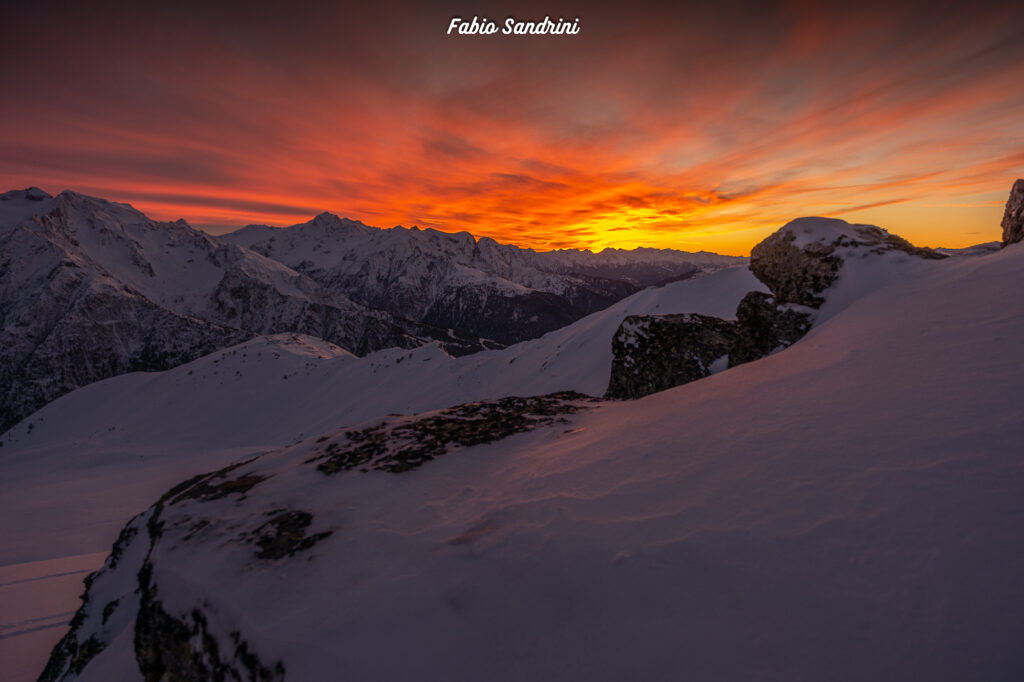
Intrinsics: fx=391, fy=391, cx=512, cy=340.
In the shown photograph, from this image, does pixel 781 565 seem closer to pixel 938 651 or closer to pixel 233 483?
pixel 938 651

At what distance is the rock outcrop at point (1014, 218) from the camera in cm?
718

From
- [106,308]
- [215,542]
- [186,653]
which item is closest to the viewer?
[186,653]

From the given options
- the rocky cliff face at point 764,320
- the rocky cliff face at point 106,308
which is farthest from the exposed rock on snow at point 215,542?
the rocky cliff face at point 106,308

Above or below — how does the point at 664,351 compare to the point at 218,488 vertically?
above

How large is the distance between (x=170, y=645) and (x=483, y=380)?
970 inches

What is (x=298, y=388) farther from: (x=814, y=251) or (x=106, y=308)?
(x=106, y=308)

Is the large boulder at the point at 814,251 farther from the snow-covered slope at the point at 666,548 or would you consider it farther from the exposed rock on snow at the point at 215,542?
the exposed rock on snow at the point at 215,542

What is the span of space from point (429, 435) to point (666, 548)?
400cm

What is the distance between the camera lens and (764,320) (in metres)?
8.66

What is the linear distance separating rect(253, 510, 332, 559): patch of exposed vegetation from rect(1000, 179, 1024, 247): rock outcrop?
12065 millimetres

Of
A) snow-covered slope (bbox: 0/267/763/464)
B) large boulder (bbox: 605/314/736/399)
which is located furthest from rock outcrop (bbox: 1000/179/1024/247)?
→ snow-covered slope (bbox: 0/267/763/464)

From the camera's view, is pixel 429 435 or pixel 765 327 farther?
pixel 765 327

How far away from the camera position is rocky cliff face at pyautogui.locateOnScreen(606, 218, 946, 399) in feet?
26.8

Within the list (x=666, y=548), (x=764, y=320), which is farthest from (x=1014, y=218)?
(x=666, y=548)
